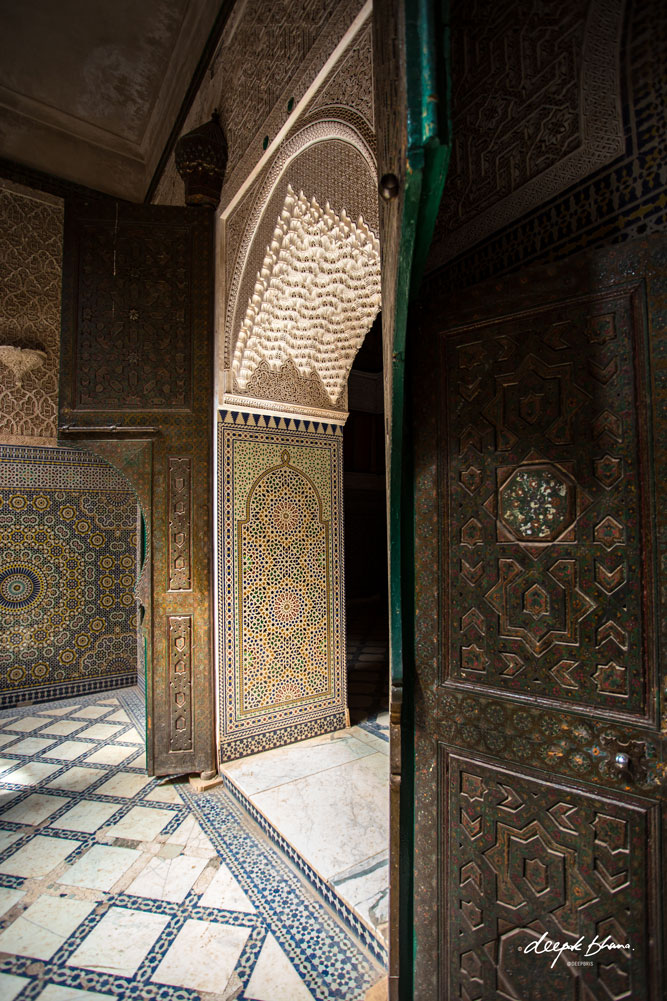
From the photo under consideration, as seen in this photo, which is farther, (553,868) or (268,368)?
(268,368)

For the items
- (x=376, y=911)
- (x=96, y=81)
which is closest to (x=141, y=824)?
(x=376, y=911)

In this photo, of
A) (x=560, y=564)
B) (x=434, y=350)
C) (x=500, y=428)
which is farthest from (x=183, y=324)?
(x=560, y=564)

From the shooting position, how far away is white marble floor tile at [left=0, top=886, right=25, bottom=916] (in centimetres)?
172

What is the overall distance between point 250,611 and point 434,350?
2.02 m

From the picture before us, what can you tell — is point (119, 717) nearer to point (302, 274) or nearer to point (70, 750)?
point (70, 750)

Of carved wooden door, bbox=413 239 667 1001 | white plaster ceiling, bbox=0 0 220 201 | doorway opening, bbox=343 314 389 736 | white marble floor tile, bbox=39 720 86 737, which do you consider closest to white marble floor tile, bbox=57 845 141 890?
carved wooden door, bbox=413 239 667 1001

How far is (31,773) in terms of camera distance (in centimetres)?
272

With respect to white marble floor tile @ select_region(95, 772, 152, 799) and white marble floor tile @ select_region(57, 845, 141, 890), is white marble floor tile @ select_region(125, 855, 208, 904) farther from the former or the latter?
white marble floor tile @ select_region(95, 772, 152, 799)

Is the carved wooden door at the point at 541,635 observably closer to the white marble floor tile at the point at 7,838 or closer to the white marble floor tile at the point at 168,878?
the white marble floor tile at the point at 168,878

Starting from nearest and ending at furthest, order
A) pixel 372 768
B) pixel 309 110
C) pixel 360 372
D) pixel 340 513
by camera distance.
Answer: pixel 309 110
pixel 372 768
pixel 340 513
pixel 360 372

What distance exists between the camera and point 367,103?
157cm

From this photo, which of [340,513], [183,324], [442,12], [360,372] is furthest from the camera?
[360,372]

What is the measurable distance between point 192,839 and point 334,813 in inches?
24.0

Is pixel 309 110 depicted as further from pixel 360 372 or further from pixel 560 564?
pixel 360 372
